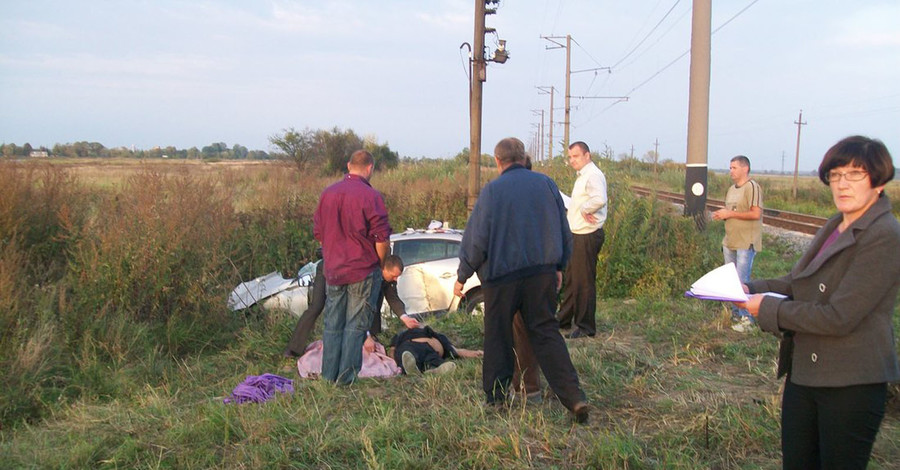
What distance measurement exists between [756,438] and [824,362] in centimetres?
156

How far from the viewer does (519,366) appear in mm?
4926

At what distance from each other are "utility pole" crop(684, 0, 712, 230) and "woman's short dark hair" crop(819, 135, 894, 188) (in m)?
9.12

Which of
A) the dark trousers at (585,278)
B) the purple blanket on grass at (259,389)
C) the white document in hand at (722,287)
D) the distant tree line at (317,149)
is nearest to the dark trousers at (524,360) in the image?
the purple blanket on grass at (259,389)

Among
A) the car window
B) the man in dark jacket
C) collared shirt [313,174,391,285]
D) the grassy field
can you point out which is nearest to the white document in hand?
the grassy field

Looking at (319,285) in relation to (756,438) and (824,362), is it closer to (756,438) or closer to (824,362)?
(756,438)

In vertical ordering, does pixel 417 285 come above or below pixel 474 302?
above

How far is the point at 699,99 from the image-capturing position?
11695 mm

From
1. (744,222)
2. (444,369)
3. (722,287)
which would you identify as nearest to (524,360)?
(444,369)

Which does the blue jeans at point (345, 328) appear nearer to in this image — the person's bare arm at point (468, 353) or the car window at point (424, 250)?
the person's bare arm at point (468, 353)

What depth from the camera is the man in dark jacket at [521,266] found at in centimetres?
448

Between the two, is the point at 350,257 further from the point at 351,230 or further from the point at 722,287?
the point at 722,287

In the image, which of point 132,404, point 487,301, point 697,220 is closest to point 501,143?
point 487,301

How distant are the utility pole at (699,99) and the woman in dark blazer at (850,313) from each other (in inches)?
359

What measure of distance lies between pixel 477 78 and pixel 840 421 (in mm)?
12154
